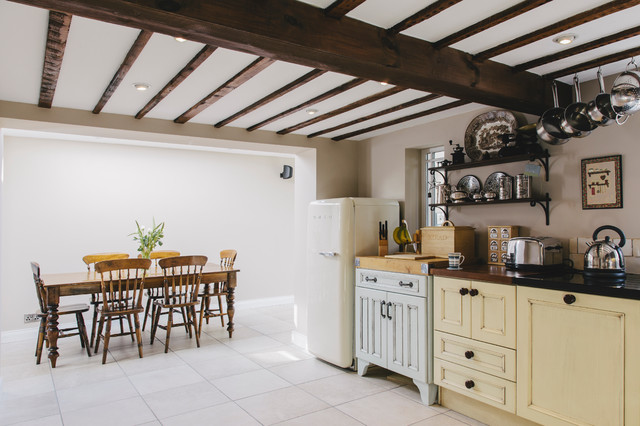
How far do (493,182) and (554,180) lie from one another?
496 mm

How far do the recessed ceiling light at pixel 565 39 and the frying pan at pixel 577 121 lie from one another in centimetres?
49

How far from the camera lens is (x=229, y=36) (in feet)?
6.21

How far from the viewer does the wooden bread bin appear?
362 cm

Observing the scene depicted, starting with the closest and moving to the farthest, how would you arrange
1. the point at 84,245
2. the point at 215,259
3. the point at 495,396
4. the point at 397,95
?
the point at 495,396 → the point at 397,95 → the point at 84,245 → the point at 215,259

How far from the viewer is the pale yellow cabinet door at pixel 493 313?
9.05 feet

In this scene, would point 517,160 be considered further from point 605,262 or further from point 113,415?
point 113,415

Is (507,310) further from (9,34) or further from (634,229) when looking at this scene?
(9,34)

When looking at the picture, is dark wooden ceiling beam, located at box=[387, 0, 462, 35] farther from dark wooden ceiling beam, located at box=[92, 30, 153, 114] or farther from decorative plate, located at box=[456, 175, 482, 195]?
decorative plate, located at box=[456, 175, 482, 195]

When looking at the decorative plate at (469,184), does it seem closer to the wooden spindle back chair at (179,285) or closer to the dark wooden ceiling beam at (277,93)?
the dark wooden ceiling beam at (277,93)

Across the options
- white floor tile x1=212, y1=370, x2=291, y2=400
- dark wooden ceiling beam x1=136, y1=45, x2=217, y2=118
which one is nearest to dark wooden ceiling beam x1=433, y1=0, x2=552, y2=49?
dark wooden ceiling beam x1=136, y1=45, x2=217, y2=118

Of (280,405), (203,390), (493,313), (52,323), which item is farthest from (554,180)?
(52,323)

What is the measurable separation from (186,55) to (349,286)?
242 centimetres

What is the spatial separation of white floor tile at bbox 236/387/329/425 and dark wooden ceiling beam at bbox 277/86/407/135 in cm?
237

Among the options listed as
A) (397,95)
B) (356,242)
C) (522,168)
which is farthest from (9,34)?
(522,168)
